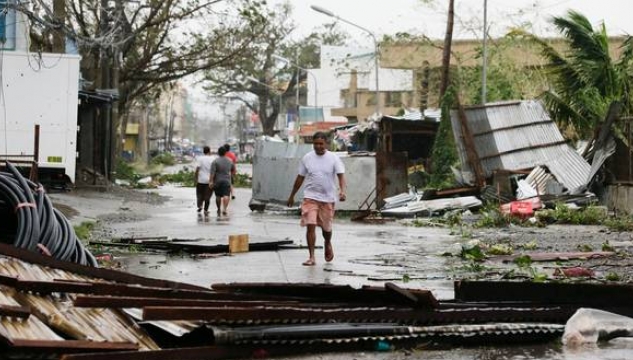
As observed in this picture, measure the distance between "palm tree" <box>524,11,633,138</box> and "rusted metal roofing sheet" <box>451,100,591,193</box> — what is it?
86cm

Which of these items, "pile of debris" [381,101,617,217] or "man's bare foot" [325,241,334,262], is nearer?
"man's bare foot" [325,241,334,262]

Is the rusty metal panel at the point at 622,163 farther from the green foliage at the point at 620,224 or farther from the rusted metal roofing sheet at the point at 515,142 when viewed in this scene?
the green foliage at the point at 620,224

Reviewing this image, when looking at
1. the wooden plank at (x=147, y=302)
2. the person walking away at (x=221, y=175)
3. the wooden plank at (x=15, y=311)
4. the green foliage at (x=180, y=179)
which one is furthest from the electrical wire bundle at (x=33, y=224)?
the green foliage at (x=180, y=179)

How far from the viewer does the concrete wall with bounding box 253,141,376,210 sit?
25.5 metres

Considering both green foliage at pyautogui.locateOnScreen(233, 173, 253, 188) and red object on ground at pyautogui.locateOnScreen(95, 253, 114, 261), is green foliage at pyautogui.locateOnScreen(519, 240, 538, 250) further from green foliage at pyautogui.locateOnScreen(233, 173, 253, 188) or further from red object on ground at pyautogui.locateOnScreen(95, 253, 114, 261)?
green foliage at pyautogui.locateOnScreen(233, 173, 253, 188)

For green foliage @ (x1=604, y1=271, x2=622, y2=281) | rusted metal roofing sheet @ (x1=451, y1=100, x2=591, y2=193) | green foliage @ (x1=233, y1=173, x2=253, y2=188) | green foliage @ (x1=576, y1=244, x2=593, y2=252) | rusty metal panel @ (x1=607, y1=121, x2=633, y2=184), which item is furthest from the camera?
green foliage @ (x1=233, y1=173, x2=253, y2=188)

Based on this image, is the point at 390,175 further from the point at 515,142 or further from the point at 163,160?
the point at 163,160

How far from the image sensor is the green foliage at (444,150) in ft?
109

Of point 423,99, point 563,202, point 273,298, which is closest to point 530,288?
point 273,298

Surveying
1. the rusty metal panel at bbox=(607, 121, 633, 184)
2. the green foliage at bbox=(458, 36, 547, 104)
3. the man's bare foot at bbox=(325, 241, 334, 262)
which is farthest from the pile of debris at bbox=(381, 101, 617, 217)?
the man's bare foot at bbox=(325, 241, 334, 262)

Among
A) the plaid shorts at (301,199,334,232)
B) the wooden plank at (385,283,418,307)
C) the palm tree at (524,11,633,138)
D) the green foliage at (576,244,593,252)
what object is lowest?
the green foliage at (576,244,593,252)

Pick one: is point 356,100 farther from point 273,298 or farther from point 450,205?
point 273,298

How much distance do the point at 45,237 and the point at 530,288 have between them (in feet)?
14.1

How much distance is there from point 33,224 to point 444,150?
25.6 metres
